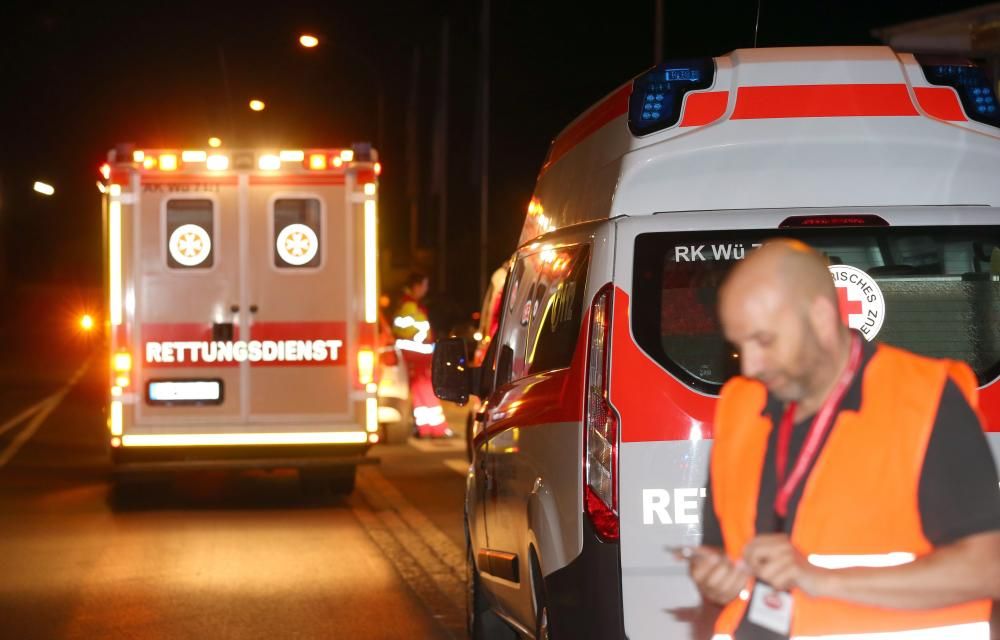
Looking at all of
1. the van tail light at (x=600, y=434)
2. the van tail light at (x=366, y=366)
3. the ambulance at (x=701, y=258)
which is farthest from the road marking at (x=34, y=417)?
the van tail light at (x=600, y=434)

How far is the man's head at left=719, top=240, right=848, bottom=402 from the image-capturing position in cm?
280

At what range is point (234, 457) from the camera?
12.6 m

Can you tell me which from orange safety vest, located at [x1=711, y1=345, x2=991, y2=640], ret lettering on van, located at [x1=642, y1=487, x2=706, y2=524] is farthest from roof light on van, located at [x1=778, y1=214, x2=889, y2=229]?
orange safety vest, located at [x1=711, y1=345, x2=991, y2=640]

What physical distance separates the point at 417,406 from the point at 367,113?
3629 cm

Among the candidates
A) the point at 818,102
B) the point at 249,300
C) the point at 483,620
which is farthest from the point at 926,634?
the point at 249,300

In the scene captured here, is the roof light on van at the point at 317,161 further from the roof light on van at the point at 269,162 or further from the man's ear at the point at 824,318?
the man's ear at the point at 824,318

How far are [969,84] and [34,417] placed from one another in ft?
65.6

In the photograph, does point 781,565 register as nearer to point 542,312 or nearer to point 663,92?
point 663,92

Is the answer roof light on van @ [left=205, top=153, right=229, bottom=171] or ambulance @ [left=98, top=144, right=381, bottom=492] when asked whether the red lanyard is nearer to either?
ambulance @ [left=98, top=144, right=381, bottom=492]

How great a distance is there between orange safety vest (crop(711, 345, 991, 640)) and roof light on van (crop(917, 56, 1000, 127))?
7.53 feet

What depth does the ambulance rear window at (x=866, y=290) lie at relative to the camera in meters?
4.73

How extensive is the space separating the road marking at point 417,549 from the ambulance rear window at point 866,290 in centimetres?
366

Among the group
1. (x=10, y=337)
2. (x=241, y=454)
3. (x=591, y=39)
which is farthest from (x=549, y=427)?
(x=10, y=337)

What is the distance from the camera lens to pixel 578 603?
480cm
